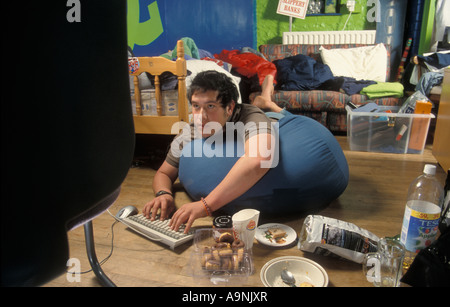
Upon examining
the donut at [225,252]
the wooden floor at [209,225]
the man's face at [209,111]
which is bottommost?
the wooden floor at [209,225]

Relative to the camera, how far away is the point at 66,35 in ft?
1.45

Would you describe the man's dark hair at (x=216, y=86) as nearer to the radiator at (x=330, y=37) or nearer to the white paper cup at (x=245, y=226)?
the white paper cup at (x=245, y=226)

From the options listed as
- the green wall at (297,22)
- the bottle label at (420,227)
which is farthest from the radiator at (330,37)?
the bottle label at (420,227)

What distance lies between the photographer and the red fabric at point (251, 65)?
10.0 feet

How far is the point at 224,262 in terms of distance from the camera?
3.59 ft

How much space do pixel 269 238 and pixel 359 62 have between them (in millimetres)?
2771

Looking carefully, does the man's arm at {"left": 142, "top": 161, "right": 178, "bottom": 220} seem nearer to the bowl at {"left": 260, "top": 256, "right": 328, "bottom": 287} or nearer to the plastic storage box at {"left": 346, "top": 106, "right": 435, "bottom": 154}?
the bowl at {"left": 260, "top": 256, "right": 328, "bottom": 287}

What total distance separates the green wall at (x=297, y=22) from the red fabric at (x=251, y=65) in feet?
3.17

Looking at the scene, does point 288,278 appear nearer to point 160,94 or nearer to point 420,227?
point 420,227

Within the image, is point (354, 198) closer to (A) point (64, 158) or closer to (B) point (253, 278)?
(B) point (253, 278)

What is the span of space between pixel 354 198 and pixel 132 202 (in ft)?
3.70

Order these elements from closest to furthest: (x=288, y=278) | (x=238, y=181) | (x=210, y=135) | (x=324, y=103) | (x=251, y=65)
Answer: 1. (x=288, y=278)
2. (x=238, y=181)
3. (x=210, y=135)
4. (x=324, y=103)
5. (x=251, y=65)

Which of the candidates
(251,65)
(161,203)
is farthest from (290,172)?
(251,65)

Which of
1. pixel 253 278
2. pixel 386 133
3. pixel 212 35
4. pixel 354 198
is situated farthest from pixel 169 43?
pixel 253 278
